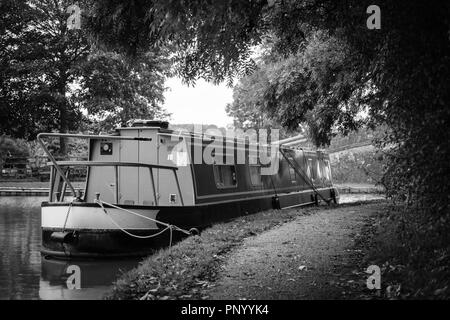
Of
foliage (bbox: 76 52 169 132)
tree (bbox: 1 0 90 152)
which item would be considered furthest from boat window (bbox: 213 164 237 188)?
tree (bbox: 1 0 90 152)

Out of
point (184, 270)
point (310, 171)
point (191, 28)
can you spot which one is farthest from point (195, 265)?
point (310, 171)

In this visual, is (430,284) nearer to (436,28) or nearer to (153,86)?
(436,28)

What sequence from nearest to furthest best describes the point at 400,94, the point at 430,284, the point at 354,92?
the point at 430,284 → the point at 400,94 → the point at 354,92

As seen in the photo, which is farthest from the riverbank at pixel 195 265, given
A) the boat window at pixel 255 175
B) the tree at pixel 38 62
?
the tree at pixel 38 62

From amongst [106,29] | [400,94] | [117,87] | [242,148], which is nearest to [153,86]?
[117,87]

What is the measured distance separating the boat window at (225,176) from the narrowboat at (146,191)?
0.03m

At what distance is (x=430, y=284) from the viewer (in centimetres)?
462

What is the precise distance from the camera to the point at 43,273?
28.3 ft

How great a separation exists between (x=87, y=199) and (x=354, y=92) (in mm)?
9171

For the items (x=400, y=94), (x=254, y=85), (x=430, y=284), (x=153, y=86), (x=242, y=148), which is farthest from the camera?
(x=153, y=86)

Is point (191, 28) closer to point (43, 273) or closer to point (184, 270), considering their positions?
point (184, 270)

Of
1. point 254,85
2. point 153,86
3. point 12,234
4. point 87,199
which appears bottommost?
point 12,234

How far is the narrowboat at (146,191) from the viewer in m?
9.51

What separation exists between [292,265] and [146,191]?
5.48 m
